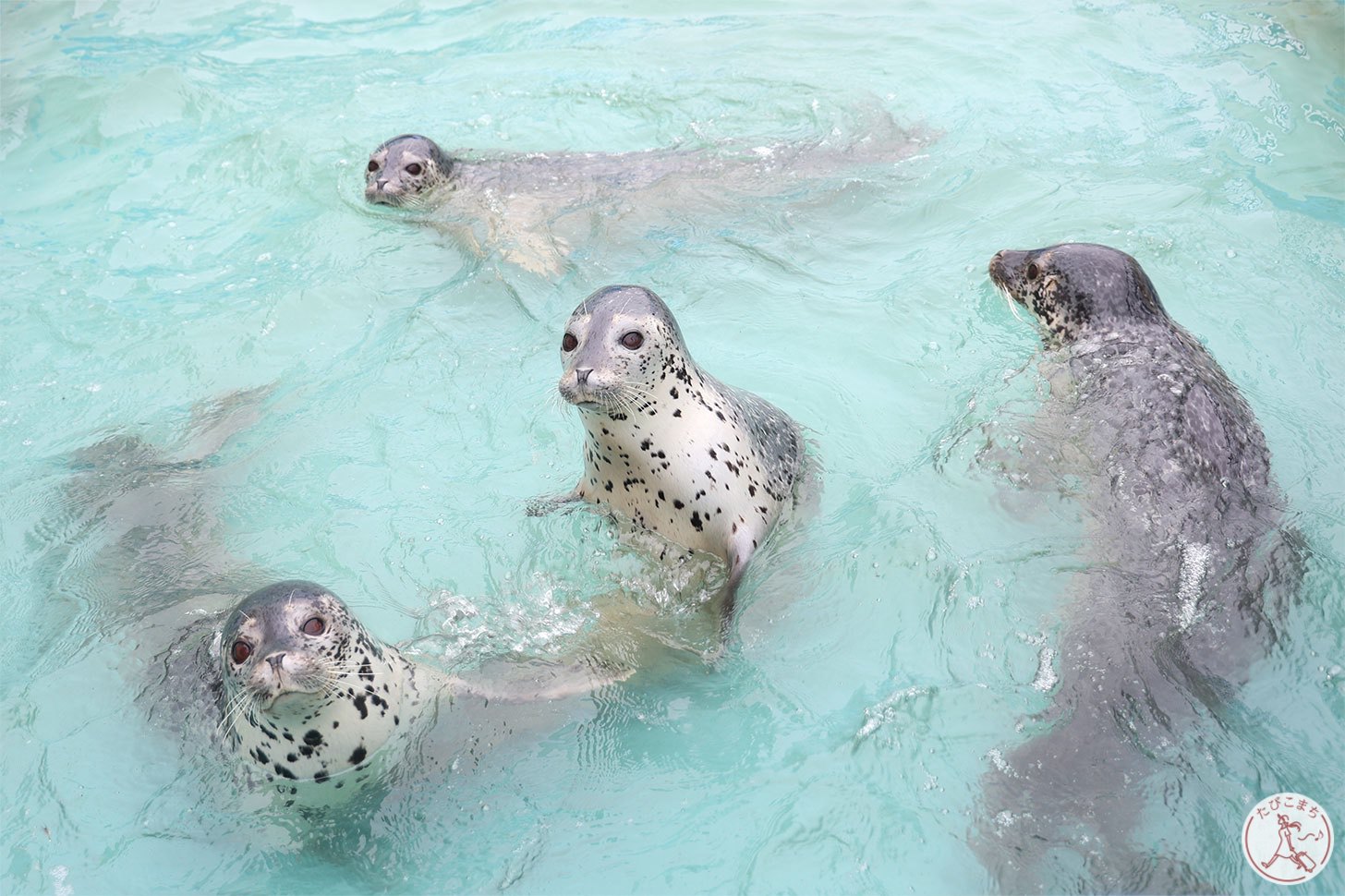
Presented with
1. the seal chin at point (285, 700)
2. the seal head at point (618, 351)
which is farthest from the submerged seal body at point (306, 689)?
the seal head at point (618, 351)

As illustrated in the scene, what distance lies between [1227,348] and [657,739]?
12.4ft

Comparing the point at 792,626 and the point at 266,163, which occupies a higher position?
the point at 792,626

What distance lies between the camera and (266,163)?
8.39 meters

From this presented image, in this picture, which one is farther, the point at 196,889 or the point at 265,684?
the point at 196,889

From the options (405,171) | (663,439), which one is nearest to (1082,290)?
(663,439)

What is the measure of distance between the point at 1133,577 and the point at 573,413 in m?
2.78

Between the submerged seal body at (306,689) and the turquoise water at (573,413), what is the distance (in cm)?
21

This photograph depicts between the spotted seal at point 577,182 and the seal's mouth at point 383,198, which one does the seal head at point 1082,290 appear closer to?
the spotted seal at point 577,182

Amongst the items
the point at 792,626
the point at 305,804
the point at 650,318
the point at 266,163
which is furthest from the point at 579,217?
the point at 305,804

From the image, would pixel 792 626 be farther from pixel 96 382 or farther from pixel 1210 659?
pixel 96 382

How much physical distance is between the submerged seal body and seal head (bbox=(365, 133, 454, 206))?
4.55 metres

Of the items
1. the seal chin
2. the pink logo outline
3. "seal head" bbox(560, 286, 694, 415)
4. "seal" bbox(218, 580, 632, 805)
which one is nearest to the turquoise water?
the pink logo outline

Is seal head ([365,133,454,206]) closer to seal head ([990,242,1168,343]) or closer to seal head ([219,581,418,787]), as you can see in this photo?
seal head ([990,242,1168,343])

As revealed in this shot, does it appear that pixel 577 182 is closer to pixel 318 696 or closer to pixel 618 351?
pixel 618 351
